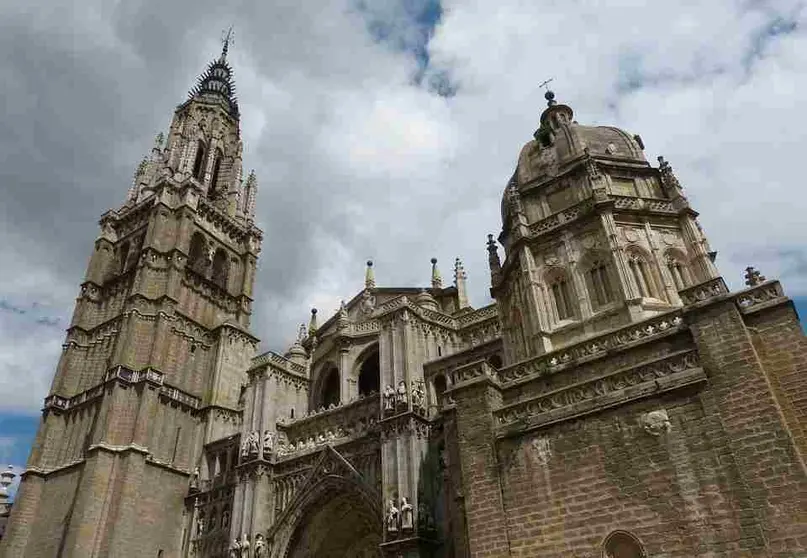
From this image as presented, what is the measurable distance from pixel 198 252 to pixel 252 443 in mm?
16247

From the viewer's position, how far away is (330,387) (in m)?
30.6

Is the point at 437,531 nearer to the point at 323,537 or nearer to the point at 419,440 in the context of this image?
the point at 419,440

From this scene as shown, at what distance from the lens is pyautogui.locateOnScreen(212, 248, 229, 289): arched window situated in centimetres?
3659

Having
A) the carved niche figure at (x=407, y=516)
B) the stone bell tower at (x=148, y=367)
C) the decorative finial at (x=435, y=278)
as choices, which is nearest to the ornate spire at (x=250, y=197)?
the stone bell tower at (x=148, y=367)

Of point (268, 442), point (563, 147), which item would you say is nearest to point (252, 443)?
point (268, 442)

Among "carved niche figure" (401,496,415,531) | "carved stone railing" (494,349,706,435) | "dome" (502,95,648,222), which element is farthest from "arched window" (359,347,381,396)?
"carved stone railing" (494,349,706,435)

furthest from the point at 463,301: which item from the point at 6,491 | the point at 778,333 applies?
the point at 6,491

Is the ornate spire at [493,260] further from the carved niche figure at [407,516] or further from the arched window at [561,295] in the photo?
the carved niche figure at [407,516]

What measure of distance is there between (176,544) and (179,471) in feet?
10.6

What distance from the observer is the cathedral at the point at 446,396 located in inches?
419

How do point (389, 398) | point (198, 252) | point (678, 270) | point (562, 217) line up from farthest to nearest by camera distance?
point (198, 252) < point (389, 398) < point (562, 217) < point (678, 270)

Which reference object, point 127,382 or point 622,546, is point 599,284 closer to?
point 622,546

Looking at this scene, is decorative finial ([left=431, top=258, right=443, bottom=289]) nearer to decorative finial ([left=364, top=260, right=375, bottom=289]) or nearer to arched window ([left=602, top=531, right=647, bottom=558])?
decorative finial ([left=364, top=260, right=375, bottom=289])

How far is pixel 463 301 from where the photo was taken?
3172cm
